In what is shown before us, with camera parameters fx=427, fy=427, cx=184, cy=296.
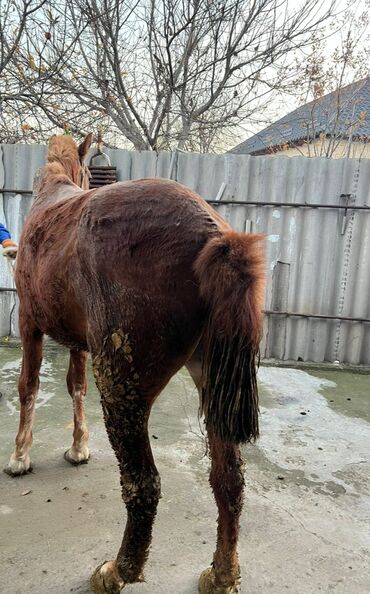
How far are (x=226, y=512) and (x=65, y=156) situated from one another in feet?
7.86

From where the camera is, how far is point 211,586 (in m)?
1.71

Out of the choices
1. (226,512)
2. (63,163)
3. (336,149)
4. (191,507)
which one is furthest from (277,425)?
(336,149)

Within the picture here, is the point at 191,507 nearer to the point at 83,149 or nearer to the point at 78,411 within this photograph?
the point at 78,411

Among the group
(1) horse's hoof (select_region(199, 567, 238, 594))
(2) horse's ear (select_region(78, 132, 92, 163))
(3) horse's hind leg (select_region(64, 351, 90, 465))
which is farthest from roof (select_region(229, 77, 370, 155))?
(1) horse's hoof (select_region(199, 567, 238, 594))

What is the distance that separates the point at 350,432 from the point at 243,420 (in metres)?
2.22

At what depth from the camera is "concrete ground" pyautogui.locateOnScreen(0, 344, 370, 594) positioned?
6.09 ft

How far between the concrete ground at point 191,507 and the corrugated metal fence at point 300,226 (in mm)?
1376

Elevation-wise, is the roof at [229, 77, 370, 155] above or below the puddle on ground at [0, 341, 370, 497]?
above

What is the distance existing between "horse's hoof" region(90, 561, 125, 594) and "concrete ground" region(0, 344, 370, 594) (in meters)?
0.11

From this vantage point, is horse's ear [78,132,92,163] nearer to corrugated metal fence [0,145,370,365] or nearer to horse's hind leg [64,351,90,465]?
horse's hind leg [64,351,90,465]


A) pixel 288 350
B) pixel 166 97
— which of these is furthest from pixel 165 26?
pixel 288 350

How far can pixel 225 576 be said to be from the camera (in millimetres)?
1708

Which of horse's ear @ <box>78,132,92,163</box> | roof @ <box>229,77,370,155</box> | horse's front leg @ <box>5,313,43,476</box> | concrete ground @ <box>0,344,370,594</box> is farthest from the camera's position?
roof @ <box>229,77,370,155</box>

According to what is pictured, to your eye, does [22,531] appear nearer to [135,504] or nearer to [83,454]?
[83,454]
